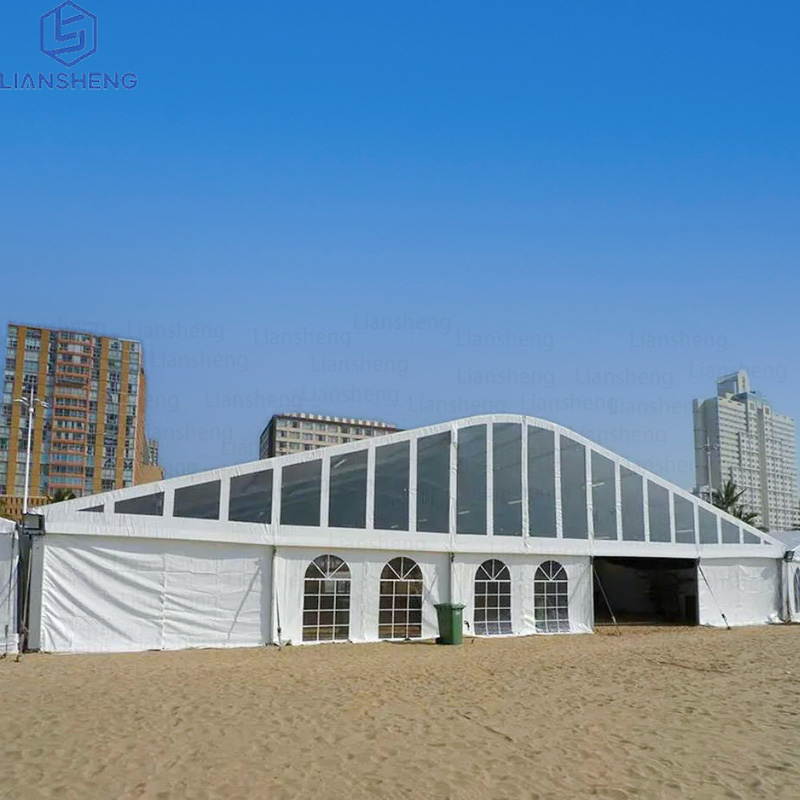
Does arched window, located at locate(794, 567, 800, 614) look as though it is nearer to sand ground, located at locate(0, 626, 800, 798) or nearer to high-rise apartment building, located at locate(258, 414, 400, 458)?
sand ground, located at locate(0, 626, 800, 798)

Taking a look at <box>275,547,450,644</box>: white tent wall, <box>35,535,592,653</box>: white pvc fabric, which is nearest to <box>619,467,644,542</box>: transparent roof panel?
<box>35,535,592,653</box>: white pvc fabric

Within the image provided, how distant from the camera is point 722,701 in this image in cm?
1041

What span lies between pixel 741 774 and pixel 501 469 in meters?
13.5

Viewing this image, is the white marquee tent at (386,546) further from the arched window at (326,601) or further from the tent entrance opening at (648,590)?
the tent entrance opening at (648,590)

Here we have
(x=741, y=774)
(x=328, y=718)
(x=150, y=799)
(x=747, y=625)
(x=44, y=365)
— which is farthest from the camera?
(x=44, y=365)

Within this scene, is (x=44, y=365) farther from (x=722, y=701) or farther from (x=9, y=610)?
(x=722, y=701)

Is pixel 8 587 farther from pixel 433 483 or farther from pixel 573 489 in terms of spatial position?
pixel 573 489

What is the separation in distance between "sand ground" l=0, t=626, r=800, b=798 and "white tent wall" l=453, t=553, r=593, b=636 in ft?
15.3

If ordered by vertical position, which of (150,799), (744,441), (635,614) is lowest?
(635,614)

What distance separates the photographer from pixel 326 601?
1723 cm

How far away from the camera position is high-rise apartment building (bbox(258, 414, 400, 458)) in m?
81.6

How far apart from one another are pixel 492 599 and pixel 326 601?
456 centimetres

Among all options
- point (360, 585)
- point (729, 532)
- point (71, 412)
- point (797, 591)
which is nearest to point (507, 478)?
point (360, 585)

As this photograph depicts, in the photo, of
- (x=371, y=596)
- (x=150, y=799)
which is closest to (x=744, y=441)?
(x=371, y=596)
